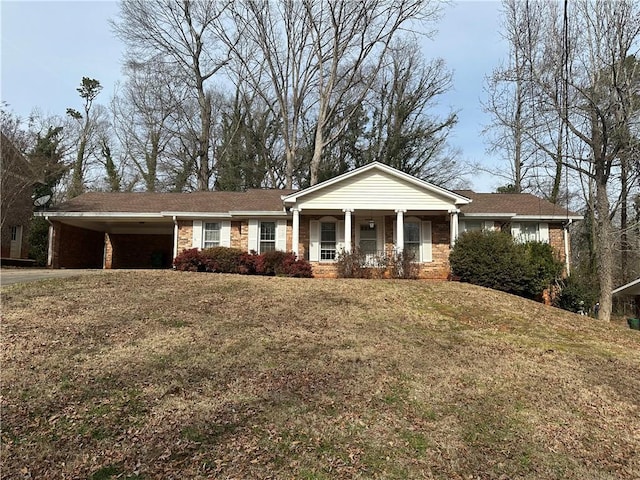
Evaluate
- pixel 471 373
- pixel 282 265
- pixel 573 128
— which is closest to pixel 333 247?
pixel 282 265

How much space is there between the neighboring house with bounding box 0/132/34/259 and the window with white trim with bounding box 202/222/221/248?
825 cm

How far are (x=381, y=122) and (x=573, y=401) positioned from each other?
87.9 feet

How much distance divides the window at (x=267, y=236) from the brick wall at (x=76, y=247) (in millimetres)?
9150

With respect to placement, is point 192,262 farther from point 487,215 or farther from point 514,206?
point 514,206

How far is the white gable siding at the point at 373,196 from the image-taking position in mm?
17078

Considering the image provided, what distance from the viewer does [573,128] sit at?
51.1 ft

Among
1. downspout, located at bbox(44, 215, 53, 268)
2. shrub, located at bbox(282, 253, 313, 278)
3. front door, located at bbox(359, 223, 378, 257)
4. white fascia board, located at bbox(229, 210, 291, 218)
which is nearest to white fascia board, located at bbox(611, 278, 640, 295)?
front door, located at bbox(359, 223, 378, 257)

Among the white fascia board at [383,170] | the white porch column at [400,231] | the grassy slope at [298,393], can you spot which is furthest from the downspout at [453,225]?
the grassy slope at [298,393]

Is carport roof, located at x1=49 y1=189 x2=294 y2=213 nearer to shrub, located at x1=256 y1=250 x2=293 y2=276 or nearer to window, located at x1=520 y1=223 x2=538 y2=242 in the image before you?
shrub, located at x1=256 y1=250 x2=293 y2=276

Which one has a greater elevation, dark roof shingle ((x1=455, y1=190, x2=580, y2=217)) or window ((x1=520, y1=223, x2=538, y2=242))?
dark roof shingle ((x1=455, y1=190, x2=580, y2=217))

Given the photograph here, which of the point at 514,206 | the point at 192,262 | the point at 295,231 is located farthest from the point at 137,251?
the point at 514,206

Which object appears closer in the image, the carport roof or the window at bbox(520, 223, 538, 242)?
the window at bbox(520, 223, 538, 242)

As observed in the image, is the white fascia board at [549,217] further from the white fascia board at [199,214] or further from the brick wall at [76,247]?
the brick wall at [76,247]

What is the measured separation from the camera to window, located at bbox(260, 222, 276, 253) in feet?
60.4
